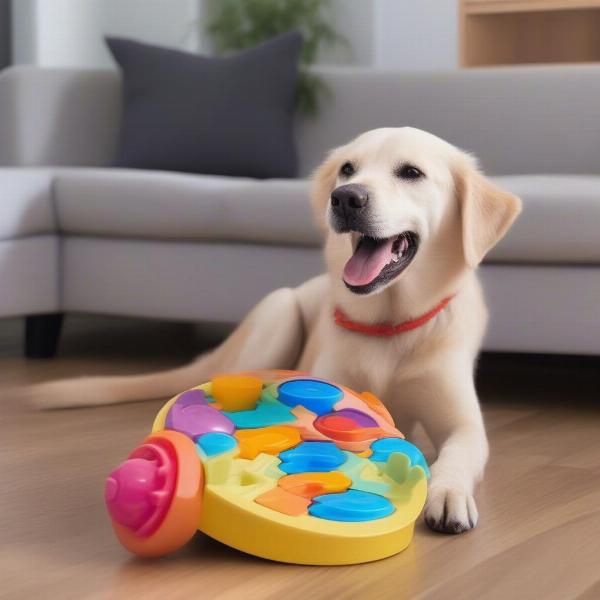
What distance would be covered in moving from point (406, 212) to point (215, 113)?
76.4 inches

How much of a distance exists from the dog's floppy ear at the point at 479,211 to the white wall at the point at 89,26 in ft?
12.1

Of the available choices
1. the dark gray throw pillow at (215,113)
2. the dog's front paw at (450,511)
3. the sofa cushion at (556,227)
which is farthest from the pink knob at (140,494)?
the dark gray throw pillow at (215,113)

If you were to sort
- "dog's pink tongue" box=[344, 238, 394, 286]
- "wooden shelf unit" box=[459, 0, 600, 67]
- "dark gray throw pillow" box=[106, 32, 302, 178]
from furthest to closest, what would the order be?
"wooden shelf unit" box=[459, 0, 600, 67], "dark gray throw pillow" box=[106, 32, 302, 178], "dog's pink tongue" box=[344, 238, 394, 286]

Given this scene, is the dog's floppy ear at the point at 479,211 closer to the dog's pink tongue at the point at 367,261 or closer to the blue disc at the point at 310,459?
the dog's pink tongue at the point at 367,261

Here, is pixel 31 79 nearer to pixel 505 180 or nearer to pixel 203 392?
pixel 505 180

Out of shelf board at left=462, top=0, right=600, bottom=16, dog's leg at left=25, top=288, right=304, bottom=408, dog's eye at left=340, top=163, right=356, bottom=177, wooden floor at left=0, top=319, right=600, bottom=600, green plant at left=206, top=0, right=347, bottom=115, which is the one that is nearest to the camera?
wooden floor at left=0, top=319, right=600, bottom=600

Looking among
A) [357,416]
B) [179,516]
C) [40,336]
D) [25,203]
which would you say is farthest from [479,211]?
[40,336]

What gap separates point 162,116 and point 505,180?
1.35m

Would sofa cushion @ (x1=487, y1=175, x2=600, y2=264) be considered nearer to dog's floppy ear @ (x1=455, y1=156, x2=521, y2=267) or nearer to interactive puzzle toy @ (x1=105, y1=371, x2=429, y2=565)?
dog's floppy ear @ (x1=455, y1=156, x2=521, y2=267)

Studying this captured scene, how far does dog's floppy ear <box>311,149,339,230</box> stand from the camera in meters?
2.22

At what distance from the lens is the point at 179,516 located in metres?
1.44

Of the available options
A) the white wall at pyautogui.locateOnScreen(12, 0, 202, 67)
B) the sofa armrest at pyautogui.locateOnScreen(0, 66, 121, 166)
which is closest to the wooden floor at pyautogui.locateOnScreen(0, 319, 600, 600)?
the sofa armrest at pyautogui.locateOnScreen(0, 66, 121, 166)

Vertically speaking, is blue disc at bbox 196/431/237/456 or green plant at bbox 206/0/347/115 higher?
green plant at bbox 206/0/347/115

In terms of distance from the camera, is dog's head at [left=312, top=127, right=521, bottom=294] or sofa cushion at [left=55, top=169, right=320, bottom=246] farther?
sofa cushion at [left=55, top=169, right=320, bottom=246]
